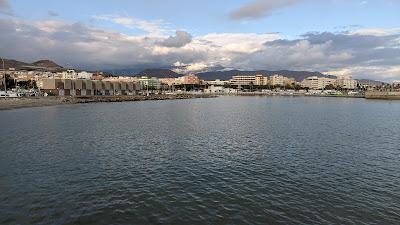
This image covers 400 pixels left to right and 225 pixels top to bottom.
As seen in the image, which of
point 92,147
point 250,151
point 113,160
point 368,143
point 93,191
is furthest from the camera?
point 368,143

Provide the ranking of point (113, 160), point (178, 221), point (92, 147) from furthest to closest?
point (92, 147)
point (113, 160)
point (178, 221)

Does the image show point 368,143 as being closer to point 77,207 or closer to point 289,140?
point 289,140

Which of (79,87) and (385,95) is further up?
(79,87)

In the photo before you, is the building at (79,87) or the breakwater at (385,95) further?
the breakwater at (385,95)

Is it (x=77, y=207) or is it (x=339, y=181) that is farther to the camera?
(x=339, y=181)

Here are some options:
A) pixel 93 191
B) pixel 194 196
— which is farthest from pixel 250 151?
pixel 93 191

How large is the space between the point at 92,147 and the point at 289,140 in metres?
19.1

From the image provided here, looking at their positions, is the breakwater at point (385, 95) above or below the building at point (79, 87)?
below

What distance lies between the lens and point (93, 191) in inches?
707

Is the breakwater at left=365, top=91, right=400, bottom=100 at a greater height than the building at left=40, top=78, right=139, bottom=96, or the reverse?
the building at left=40, top=78, right=139, bottom=96

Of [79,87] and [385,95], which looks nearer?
[79,87]

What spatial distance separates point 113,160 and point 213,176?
27.1 ft

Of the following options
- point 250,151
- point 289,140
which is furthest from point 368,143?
point 250,151

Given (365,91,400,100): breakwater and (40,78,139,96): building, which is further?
(365,91,400,100): breakwater
